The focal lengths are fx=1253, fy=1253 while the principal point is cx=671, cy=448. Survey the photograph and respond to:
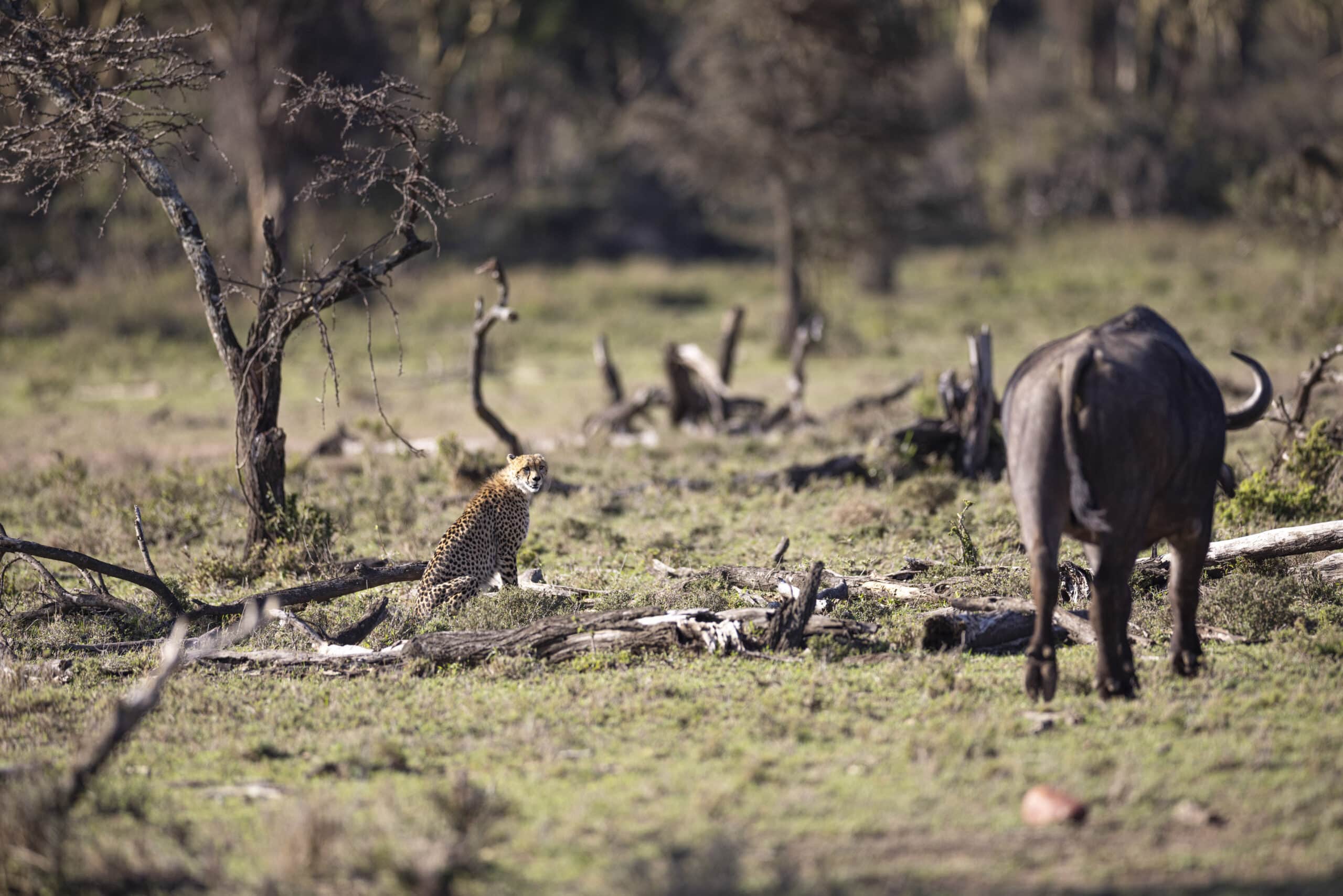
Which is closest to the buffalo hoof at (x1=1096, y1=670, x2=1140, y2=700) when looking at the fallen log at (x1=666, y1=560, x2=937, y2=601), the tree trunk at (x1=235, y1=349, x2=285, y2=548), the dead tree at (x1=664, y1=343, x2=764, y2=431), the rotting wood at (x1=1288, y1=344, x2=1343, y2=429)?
the fallen log at (x1=666, y1=560, x2=937, y2=601)

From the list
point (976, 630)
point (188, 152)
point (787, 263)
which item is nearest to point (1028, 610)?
point (976, 630)

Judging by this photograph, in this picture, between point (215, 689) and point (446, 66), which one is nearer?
point (215, 689)

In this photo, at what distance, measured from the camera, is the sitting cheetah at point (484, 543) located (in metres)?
7.79

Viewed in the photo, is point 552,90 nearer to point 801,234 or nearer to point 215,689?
point 801,234

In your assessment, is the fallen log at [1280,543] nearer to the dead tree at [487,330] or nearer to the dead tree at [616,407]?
the dead tree at [487,330]

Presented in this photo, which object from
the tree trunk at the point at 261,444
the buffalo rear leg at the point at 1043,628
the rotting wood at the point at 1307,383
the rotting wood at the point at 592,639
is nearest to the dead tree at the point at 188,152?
the tree trunk at the point at 261,444

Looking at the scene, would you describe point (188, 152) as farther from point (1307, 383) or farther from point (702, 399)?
point (1307, 383)

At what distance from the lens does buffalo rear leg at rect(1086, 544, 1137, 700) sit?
552 cm

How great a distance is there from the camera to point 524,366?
2370 cm

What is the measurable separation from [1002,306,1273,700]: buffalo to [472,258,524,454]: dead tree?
22.1ft

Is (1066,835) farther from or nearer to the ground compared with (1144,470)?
nearer to the ground

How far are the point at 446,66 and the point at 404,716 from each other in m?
38.4

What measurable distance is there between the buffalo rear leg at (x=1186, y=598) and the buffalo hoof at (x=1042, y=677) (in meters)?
0.77

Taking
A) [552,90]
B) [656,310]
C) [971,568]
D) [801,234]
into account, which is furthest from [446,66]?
[971,568]
